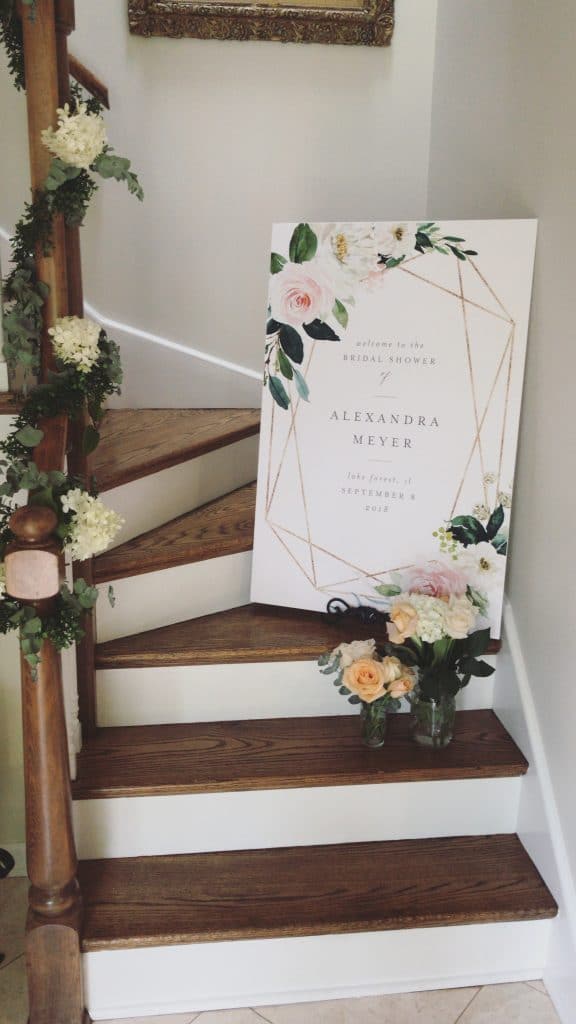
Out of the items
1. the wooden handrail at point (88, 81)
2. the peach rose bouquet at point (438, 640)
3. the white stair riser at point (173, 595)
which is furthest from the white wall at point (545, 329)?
the wooden handrail at point (88, 81)

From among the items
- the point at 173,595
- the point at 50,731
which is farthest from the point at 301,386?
the point at 50,731

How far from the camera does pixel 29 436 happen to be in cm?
165

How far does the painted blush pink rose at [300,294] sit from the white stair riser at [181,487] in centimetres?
59

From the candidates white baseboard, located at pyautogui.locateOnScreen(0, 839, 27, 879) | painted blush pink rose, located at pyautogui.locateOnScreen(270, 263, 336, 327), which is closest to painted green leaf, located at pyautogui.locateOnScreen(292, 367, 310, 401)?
painted blush pink rose, located at pyautogui.locateOnScreen(270, 263, 336, 327)

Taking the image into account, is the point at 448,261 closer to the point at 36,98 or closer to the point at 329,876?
the point at 36,98

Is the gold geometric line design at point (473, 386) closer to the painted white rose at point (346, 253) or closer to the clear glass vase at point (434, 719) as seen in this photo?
the painted white rose at point (346, 253)

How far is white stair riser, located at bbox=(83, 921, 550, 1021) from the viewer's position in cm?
181

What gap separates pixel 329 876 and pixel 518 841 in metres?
0.49

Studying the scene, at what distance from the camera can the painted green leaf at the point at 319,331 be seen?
85.5 inches

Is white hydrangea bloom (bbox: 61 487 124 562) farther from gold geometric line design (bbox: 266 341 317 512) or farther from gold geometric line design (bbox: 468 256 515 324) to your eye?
gold geometric line design (bbox: 468 256 515 324)

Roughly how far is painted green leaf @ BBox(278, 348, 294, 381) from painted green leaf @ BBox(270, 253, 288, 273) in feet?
0.67

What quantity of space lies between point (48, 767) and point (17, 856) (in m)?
0.73

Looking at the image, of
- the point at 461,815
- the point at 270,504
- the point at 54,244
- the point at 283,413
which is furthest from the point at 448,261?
the point at 461,815

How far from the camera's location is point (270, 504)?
2262mm
